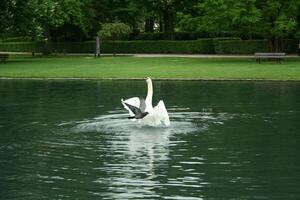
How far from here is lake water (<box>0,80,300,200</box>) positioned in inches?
498

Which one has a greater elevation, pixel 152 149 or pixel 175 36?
pixel 175 36

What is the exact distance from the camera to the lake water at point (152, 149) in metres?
12.6

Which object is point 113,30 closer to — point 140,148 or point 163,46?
point 163,46

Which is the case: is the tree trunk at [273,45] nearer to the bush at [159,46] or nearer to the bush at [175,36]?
the bush at [159,46]

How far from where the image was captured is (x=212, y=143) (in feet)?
58.1

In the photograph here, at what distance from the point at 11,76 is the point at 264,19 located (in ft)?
80.0

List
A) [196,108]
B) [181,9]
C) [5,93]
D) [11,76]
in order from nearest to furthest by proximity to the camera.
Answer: [196,108], [5,93], [11,76], [181,9]

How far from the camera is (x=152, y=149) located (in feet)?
55.0

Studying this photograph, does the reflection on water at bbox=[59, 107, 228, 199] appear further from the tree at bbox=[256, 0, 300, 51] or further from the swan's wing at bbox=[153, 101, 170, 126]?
the tree at bbox=[256, 0, 300, 51]

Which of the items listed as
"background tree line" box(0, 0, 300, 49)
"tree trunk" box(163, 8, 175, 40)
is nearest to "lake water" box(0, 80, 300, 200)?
"background tree line" box(0, 0, 300, 49)

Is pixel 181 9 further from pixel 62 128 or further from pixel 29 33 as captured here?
pixel 62 128

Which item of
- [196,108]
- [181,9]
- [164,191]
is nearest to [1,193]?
[164,191]

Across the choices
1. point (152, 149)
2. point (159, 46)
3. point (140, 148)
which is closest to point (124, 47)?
point (159, 46)

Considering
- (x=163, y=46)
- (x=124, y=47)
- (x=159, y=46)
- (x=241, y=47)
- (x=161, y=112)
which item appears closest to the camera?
(x=161, y=112)
